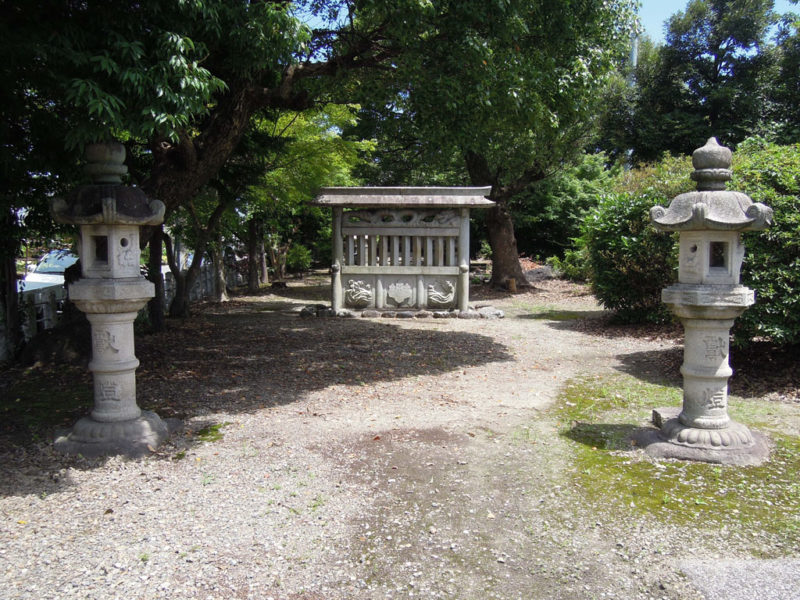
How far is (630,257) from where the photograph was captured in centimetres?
1067

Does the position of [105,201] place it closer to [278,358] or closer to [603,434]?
[278,358]

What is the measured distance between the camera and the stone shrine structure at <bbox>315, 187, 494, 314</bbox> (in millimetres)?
12547

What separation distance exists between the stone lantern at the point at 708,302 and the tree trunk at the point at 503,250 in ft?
45.3

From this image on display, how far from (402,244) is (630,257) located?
16.0 feet

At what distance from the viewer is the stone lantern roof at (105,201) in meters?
4.85

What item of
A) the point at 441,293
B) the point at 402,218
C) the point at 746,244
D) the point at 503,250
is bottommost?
the point at 441,293

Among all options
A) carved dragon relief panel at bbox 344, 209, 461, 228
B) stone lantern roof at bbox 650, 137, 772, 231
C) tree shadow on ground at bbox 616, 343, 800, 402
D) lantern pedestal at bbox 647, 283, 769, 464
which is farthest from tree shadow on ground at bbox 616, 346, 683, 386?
carved dragon relief panel at bbox 344, 209, 461, 228

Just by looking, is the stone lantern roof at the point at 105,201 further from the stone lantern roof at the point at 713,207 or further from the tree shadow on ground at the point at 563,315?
the tree shadow on ground at the point at 563,315

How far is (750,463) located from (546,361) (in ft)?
13.5

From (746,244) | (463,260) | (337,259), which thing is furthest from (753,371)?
(337,259)

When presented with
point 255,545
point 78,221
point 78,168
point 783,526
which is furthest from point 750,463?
point 78,168

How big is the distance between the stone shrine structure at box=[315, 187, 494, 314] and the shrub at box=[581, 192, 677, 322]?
2551mm

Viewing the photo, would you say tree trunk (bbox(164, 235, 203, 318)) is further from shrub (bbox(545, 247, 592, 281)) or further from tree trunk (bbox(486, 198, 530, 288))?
shrub (bbox(545, 247, 592, 281))

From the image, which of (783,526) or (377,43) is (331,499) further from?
(377,43)
